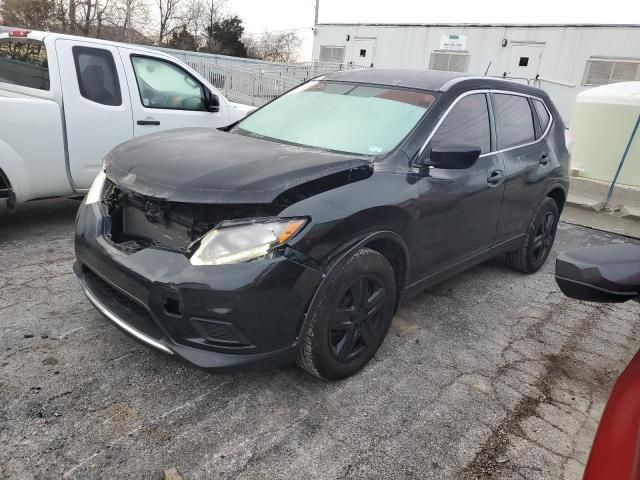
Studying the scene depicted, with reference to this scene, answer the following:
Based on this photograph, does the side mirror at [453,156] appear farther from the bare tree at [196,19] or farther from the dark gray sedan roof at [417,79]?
the bare tree at [196,19]

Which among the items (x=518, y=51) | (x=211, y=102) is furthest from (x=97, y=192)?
(x=518, y=51)

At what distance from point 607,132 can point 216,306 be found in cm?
756

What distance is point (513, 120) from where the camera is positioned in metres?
4.04

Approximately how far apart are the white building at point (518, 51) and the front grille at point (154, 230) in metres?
19.6

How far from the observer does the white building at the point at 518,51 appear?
22250 millimetres

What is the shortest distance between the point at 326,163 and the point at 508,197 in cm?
200

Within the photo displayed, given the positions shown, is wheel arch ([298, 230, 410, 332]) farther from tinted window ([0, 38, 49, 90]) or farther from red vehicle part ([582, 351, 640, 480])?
tinted window ([0, 38, 49, 90])

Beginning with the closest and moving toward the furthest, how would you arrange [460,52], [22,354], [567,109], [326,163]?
[326,163] → [22,354] → [567,109] → [460,52]

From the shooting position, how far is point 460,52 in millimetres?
26438

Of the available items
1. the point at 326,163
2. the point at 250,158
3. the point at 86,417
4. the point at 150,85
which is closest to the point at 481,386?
the point at 326,163

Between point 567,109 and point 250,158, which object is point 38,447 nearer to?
point 250,158

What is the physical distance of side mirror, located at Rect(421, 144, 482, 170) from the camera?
289 cm

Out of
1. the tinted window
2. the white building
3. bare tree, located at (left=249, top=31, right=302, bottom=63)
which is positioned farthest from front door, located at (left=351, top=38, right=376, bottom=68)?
the tinted window

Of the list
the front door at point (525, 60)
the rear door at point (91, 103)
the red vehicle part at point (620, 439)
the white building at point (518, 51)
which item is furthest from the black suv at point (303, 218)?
the front door at point (525, 60)
